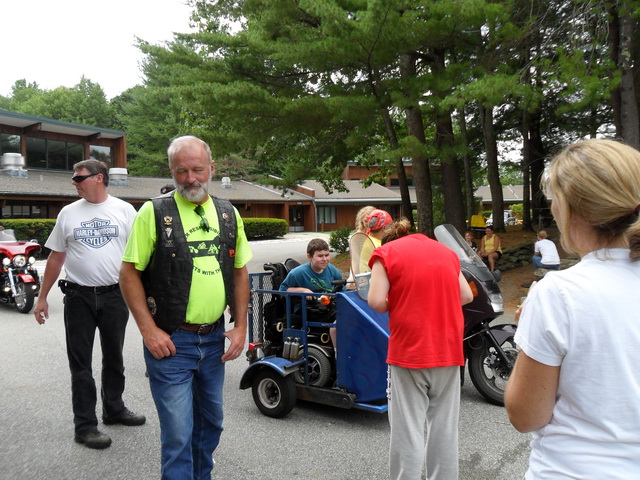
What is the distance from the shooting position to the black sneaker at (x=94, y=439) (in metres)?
4.13

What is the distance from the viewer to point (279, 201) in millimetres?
46250

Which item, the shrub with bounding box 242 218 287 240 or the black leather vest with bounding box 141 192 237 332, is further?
the shrub with bounding box 242 218 287 240

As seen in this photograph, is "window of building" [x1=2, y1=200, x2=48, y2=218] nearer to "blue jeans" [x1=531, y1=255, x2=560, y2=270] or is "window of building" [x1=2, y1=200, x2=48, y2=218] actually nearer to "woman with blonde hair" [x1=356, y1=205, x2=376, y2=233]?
"blue jeans" [x1=531, y1=255, x2=560, y2=270]

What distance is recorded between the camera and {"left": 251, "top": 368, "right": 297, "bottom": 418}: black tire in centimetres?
480

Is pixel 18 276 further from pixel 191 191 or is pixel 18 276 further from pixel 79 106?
pixel 79 106

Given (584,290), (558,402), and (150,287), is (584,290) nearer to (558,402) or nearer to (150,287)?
(558,402)

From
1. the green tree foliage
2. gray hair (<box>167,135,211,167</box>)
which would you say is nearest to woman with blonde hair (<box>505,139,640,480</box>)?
gray hair (<box>167,135,211,167</box>)

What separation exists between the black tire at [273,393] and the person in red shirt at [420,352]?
5.62 ft

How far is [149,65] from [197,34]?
41.8m

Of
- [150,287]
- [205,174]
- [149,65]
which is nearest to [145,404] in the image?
[150,287]

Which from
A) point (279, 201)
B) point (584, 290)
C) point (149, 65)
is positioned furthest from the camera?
point (149, 65)

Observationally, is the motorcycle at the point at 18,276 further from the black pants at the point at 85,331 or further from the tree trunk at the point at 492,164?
the tree trunk at the point at 492,164

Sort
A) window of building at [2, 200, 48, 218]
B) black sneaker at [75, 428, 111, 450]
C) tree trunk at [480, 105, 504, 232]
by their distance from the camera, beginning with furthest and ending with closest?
window of building at [2, 200, 48, 218] < tree trunk at [480, 105, 504, 232] < black sneaker at [75, 428, 111, 450]

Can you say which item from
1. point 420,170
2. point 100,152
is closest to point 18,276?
point 420,170
